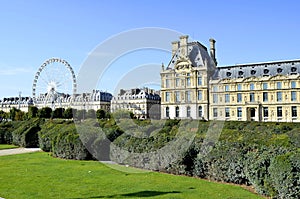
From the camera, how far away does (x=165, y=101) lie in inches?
2532

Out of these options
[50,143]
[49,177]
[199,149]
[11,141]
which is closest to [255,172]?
[199,149]

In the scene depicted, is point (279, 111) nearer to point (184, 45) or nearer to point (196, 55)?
point (196, 55)

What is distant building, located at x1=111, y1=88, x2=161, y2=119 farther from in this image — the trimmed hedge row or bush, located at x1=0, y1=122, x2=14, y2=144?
the trimmed hedge row

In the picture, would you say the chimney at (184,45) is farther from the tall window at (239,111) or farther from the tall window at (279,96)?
the tall window at (279,96)

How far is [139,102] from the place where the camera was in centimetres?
8825

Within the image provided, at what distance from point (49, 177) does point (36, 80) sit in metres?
46.9

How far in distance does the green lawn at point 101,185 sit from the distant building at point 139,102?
69.8 metres

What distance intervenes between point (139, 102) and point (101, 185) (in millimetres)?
76597

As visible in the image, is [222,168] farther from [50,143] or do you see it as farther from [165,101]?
[165,101]

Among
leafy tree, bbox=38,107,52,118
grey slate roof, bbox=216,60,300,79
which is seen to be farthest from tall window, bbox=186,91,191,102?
leafy tree, bbox=38,107,52,118

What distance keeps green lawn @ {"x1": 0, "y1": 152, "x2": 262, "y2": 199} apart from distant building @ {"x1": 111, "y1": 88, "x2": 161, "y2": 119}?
229 ft

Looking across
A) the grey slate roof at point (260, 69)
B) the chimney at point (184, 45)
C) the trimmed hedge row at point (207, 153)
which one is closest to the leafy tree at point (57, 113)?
the chimney at point (184, 45)

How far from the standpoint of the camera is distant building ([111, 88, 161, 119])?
87.2m

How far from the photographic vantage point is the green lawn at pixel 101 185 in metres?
10.3
